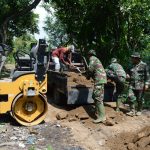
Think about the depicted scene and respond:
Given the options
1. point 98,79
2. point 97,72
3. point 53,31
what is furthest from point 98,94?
point 53,31

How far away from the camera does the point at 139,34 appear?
639 inches

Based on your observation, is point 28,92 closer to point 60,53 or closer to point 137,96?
point 137,96

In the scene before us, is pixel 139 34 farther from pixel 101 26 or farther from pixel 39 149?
pixel 39 149

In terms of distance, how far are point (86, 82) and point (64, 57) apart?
2485 mm

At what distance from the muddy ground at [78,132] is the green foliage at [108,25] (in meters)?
4.86

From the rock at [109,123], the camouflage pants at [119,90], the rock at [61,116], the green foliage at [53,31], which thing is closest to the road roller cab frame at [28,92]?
the rock at [61,116]

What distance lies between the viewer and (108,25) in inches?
694

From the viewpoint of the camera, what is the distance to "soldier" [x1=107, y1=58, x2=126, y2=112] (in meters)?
11.2

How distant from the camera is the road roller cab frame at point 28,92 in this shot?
9.45 meters

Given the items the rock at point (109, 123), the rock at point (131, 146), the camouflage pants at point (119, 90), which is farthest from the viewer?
the camouflage pants at point (119, 90)

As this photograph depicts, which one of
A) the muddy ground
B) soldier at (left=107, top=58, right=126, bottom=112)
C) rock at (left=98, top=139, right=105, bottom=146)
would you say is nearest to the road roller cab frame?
the muddy ground

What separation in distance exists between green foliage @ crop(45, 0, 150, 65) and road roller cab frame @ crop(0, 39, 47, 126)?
5.83 m

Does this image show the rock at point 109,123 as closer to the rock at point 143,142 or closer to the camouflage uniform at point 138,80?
the camouflage uniform at point 138,80

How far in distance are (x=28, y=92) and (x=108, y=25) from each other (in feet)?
29.5
